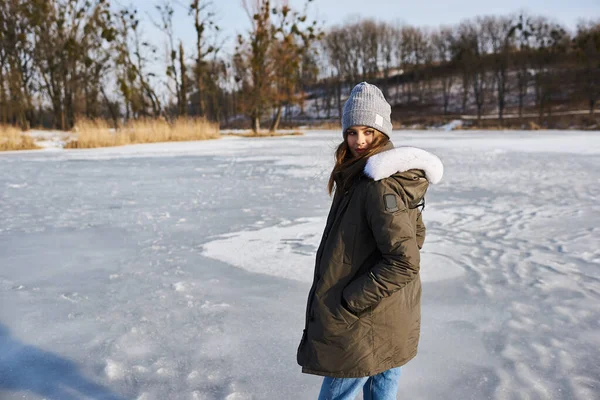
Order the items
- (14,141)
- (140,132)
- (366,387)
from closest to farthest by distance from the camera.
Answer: (366,387) < (14,141) < (140,132)

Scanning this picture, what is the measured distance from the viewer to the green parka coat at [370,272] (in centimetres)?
122

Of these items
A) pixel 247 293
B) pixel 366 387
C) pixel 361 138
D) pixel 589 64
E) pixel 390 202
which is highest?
pixel 589 64

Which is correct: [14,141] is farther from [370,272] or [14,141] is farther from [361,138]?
[370,272]

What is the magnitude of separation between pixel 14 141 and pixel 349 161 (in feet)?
45.3

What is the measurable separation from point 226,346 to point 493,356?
118 cm

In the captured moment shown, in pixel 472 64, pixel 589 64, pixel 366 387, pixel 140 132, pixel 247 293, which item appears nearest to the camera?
pixel 366 387

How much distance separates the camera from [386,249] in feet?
3.99

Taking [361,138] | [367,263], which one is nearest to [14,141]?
[361,138]

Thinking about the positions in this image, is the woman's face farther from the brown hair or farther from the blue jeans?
the blue jeans

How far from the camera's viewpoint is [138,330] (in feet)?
7.59

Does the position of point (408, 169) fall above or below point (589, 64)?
below

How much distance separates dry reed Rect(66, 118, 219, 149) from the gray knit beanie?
44.4ft

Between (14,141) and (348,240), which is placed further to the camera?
(14,141)

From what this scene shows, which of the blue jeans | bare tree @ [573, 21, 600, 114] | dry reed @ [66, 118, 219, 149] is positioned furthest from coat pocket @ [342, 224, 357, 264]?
bare tree @ [573, 21, 600, 114]
